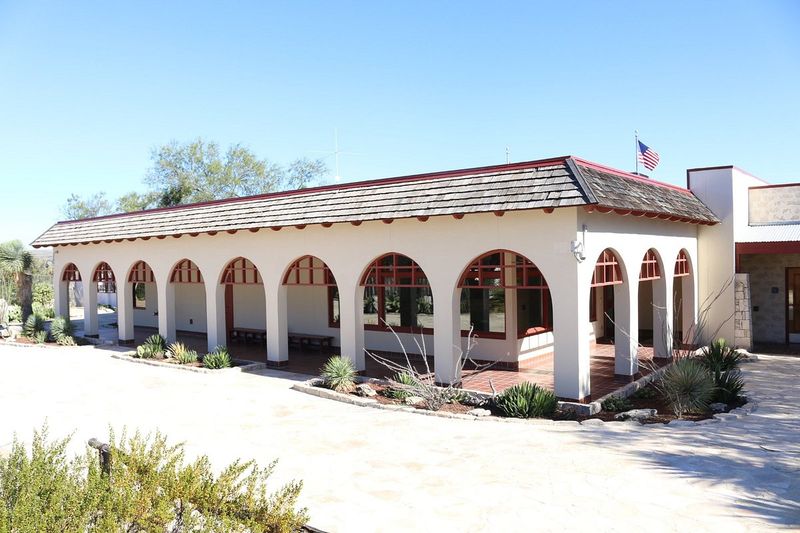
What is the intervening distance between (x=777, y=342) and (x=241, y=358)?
1572 centimetres

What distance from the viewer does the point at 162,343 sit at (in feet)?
57.9

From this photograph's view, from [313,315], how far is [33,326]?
1112cm

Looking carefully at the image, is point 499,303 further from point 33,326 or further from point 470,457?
point 33,326

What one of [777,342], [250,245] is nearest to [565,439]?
[250,245]

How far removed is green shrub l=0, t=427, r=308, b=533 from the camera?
4.62m

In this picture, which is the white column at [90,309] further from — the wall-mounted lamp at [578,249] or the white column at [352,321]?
the wall-mounted lamp at [578,249]

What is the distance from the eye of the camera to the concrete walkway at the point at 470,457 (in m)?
6.18

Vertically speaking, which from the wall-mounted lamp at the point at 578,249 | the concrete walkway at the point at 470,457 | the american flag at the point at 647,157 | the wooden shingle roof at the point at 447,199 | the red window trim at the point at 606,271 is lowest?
the concrete walkway at the point at 470,457

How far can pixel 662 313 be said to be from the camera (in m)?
14.5

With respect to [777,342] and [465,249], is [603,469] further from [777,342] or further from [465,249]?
[777,342]

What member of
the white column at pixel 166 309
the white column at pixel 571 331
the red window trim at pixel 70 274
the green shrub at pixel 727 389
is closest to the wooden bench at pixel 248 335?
the white column at pixel 166 309

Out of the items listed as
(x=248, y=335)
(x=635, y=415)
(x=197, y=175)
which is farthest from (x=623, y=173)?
(x=197, y=175)

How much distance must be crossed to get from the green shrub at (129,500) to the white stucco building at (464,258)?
675cm

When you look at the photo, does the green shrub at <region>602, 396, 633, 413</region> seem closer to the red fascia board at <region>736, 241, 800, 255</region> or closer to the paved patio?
the paved patio
